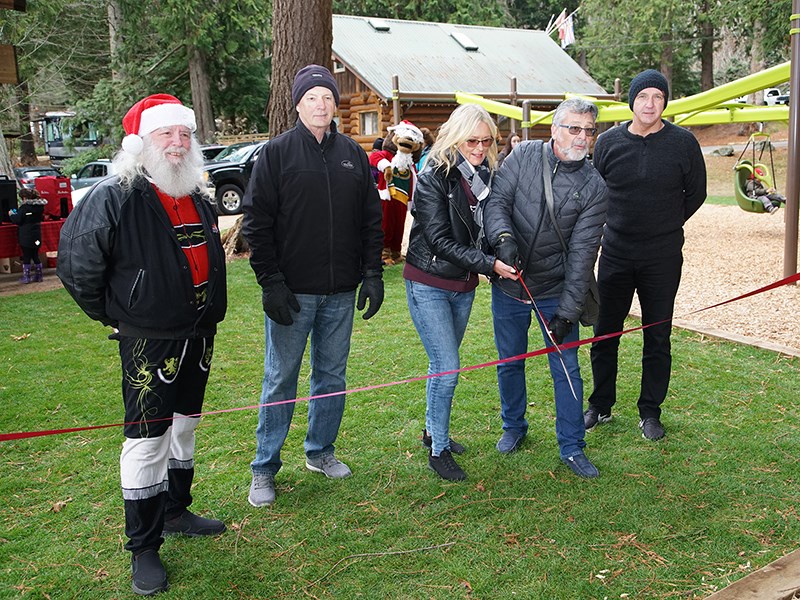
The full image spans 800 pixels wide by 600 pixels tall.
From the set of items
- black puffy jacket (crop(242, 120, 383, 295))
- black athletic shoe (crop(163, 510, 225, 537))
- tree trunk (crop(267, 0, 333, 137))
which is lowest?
black athletic shoe (crop(163, 510, 225, 537))

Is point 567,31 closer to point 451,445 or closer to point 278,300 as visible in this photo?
point 451,445

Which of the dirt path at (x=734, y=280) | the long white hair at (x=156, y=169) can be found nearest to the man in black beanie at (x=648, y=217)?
the dirt path at (x=734, y=280)

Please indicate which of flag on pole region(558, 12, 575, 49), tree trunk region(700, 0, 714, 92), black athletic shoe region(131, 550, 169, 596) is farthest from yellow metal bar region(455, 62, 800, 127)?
tree trunk region(700, 0, 714, 92)

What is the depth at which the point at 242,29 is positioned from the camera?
29312mm

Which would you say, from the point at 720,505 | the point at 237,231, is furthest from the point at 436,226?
the point at 237,231

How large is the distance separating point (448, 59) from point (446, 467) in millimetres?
24532

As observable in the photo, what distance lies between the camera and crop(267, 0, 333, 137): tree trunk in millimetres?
9484

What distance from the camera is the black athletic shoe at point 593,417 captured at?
4484 mm

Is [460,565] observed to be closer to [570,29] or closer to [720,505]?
[720,505]

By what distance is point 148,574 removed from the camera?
2926 mm

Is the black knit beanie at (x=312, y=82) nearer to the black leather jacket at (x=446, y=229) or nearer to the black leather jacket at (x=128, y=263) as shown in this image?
the black leather jacket at (x=446, y=229)

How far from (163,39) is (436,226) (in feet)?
99.9

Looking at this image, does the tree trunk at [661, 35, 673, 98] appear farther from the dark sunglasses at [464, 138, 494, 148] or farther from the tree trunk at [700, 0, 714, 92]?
the dark sunglasses at [464, 138, 494, 148]

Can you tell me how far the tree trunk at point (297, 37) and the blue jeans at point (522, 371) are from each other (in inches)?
258
